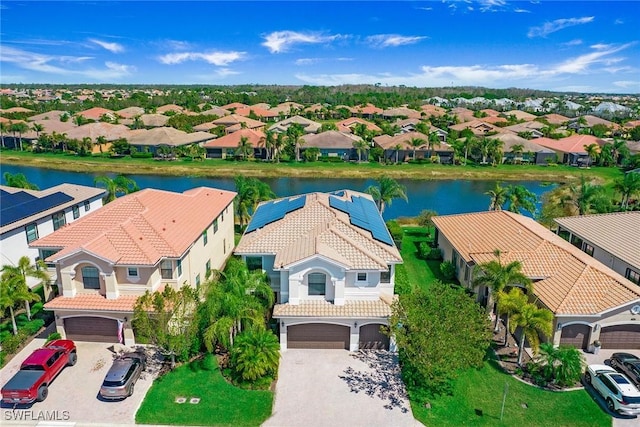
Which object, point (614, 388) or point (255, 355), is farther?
point (255, 355)

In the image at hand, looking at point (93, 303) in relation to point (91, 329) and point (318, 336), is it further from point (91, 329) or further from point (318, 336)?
point (318, 336)

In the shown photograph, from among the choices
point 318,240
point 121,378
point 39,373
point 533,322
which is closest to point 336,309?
point 318,240

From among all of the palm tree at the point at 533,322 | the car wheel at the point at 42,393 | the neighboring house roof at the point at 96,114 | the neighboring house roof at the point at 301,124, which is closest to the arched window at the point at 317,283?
the palm tree at the point at 533,322

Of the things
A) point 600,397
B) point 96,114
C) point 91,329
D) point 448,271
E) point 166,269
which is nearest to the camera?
point 600,397

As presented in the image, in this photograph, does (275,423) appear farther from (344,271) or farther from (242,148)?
(242,148)

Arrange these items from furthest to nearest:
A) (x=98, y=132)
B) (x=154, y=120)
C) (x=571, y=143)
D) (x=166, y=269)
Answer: (x=154, y=120) → (x=98, y=132) → (x=571, y=143) → (x=166, y=269)

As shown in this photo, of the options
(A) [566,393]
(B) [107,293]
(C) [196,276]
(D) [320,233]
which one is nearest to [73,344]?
(B) [107,293]

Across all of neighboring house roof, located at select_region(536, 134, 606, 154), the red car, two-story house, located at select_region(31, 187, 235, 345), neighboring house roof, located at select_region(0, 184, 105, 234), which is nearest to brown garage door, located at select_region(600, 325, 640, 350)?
two-story house, located at select_region(31, 187, 235, 345)
